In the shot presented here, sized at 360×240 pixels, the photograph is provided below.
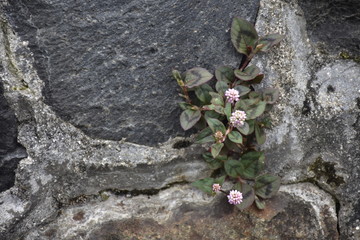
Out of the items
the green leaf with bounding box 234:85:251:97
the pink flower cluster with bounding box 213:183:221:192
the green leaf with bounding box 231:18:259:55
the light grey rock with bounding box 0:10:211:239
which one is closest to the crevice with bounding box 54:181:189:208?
the light grey rock with bounding box 0:10:211:239

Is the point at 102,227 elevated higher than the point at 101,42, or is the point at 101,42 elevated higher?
the point at 101,42

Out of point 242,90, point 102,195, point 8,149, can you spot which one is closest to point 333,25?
point 242,90

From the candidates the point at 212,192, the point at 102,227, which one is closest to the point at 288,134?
the point at 212,192

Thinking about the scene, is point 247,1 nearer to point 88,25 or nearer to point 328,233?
point 88,25

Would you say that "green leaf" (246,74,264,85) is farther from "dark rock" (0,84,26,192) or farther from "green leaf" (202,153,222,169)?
"dark rock" (0,84,26,192)

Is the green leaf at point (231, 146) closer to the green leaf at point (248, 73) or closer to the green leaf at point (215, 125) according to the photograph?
the green leaf at point (215, 125)

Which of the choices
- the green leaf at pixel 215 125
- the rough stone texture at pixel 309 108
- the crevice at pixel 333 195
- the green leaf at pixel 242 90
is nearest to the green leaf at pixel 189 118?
the green leaf at pixel 215 125
